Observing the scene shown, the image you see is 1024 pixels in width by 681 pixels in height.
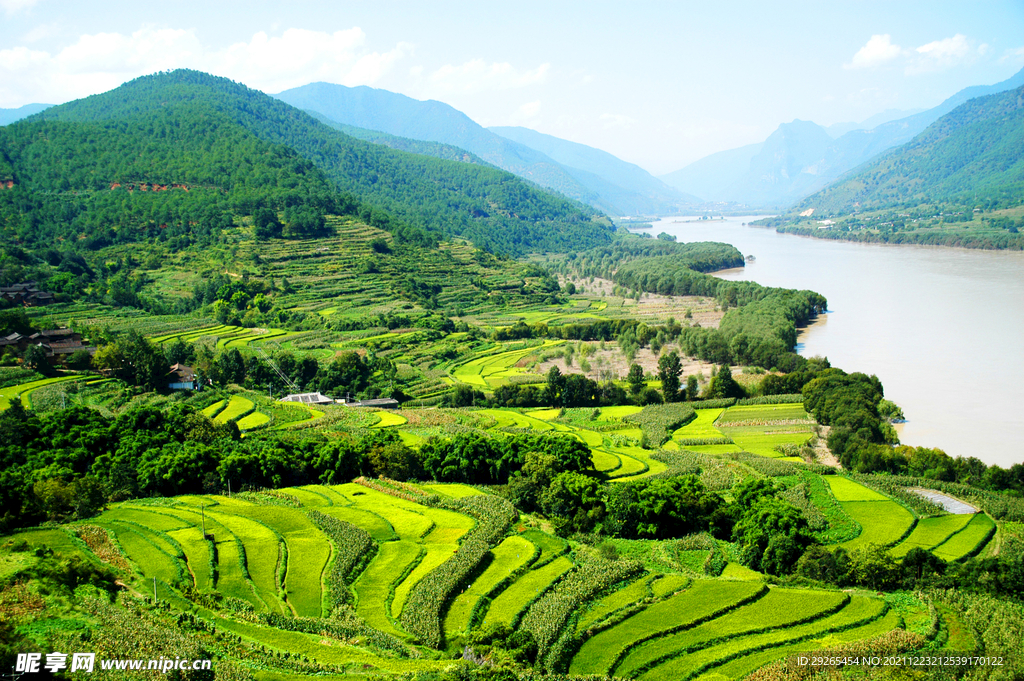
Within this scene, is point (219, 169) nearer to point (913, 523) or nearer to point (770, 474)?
point (770, 474)

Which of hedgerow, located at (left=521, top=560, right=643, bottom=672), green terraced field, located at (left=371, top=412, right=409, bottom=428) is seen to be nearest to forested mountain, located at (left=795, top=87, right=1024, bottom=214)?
green terraced field, located at (left=371, top=412, right=409, bottom=428)

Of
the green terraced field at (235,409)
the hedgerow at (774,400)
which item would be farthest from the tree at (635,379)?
the green terraced field at (235,409)

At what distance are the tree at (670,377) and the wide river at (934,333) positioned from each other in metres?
11.7

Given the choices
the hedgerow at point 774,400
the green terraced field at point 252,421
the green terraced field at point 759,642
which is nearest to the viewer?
the green terraced field at point 759,642

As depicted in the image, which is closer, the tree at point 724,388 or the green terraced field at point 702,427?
the green terraced field at point 702,427

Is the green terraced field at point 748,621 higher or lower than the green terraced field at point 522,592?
higher

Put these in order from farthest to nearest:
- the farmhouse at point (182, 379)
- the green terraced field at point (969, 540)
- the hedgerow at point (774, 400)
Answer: the hedgerow at point (774, 400) < the farmhouse at point (182, 379) < the green terraced field at point (969, 540)

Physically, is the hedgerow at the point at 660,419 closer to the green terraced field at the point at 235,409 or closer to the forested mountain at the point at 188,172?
the green terraced field at the point at 235,409

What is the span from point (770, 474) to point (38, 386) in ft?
112

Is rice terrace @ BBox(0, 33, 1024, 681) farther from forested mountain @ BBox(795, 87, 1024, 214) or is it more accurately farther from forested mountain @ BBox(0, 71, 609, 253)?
forested mountain @ BBox(795, 87, 1024, 214)

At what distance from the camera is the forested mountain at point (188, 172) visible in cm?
7619

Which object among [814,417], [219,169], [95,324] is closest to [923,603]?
[814,417]

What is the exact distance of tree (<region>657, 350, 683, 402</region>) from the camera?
44812mm

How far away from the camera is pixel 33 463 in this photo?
25266 millimetres
